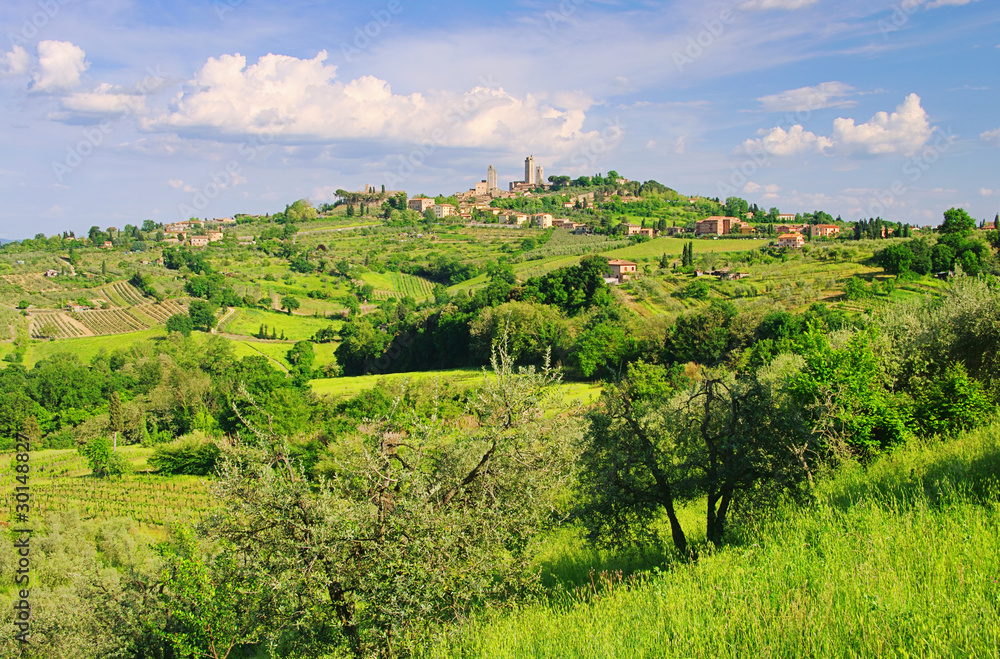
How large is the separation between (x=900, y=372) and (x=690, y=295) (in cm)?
4836

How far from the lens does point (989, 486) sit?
6680 millimetres

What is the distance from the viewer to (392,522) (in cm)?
688

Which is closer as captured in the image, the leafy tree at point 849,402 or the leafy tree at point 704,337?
the leafy tree at point 849,402

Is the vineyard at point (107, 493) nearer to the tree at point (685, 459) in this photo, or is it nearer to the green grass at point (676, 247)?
the tree at point (685, 459)

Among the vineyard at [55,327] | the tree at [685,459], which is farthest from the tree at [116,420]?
the tree at [685,459]

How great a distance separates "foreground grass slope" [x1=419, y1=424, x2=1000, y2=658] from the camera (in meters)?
4.22

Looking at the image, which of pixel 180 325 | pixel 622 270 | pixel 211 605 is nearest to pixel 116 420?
pixel 180 325

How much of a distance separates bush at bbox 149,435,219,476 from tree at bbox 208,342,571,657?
39.6 m

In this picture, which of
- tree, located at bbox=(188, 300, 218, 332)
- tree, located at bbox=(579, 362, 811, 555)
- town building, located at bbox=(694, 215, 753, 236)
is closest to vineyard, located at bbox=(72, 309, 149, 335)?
tree, located at bbox=(188, 300, 218, 332)

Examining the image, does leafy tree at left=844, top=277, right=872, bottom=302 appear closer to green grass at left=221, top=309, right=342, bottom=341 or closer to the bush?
the bush

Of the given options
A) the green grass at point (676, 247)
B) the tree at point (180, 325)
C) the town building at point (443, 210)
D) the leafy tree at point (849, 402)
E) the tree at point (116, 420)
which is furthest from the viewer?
the town building at point (443, 210)

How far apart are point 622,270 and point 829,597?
69.0 meters

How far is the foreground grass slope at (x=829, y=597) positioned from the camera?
422 cm

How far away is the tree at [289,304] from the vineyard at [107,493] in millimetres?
54397
